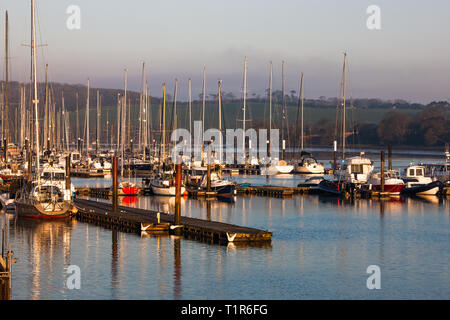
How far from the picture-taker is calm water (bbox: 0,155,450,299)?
1326 inches

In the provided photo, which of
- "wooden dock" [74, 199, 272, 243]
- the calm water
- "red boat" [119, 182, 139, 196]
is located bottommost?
the calm water

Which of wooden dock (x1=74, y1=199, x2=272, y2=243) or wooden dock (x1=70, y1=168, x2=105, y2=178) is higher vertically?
wooden dock (x1=70, y1=168, x2=105, y2=178)

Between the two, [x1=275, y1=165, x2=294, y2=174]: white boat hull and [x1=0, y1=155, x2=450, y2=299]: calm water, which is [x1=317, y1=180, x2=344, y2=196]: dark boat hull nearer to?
[x1=0, y1=155, x2=450, y2=299]: calm water

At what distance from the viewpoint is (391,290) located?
34.3m

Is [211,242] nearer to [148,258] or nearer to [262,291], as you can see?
[148,258]

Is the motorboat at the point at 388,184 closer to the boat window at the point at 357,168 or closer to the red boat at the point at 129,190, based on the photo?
the boat window at the point at 357,168

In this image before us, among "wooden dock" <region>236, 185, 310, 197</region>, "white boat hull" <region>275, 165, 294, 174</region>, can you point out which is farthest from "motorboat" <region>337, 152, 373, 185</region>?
"white boat hull" <region>275, 165, 294, 174</region>

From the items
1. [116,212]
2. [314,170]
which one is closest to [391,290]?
[116,212]

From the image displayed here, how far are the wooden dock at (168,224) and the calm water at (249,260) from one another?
36.8 inches

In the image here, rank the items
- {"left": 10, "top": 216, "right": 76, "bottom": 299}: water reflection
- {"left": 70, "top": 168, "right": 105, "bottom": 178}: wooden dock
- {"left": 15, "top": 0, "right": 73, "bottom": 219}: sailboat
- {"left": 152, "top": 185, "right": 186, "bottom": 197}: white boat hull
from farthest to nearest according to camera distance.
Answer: {"left": 70, "top": 168, "right": 105, "bottom": 178}: wooden dock → {"left": 152, "top": 185, "right": 186, "bottom": 197}: white boat hull → {"left": 15, "top": 0, "right": 73, "bottom": 219}: sailboat → {"left": 10, "top": 216, "right": 76, "bottom": 299}: water reflection

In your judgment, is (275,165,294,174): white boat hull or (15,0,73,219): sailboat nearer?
(15,0,73,219): sailboat

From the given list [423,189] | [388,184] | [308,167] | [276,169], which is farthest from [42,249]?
[308,167]

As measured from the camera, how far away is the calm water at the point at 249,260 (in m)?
33.7

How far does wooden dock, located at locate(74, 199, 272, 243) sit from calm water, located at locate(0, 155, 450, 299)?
0.93 metres
